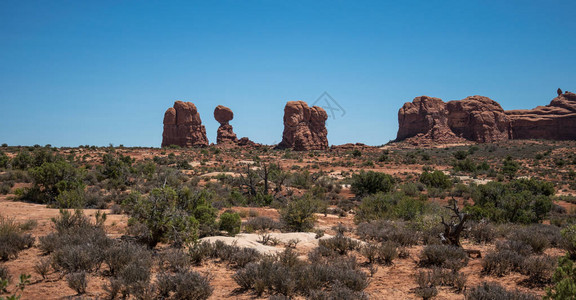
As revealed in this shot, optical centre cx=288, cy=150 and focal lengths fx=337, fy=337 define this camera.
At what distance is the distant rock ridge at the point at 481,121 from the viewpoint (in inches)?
2972

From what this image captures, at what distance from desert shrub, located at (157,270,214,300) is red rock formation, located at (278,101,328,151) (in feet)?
194

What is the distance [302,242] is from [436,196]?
1460cm

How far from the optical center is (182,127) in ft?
218

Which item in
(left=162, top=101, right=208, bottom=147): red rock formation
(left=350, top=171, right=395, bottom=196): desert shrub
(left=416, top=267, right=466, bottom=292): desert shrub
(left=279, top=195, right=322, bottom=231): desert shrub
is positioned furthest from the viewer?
(left=162, top=101, right=208, bottom=147): red rock formation

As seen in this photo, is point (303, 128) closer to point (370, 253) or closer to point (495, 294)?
point (370, 253)

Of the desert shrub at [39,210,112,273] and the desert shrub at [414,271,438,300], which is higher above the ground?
the desert shrub at [39,210,112,273]

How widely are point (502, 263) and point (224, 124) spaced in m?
66.5

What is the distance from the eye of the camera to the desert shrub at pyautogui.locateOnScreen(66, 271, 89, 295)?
5.15 m

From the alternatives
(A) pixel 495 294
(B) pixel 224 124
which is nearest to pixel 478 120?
(B) pixel 224 124

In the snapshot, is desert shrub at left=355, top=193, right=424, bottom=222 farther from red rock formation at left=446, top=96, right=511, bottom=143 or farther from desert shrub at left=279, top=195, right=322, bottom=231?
red rock formation at left=446, top=96, right=511, bottom=143

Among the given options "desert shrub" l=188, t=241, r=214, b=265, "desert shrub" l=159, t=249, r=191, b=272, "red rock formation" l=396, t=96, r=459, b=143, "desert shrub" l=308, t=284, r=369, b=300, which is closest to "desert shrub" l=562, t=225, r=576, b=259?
"desert shrub" l=308, t=284, r=369, b=300

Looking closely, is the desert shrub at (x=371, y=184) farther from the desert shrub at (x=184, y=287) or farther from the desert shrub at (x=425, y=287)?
the desert shrub at (x=184, y=287)

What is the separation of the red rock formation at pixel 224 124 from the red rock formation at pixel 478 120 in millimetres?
50541

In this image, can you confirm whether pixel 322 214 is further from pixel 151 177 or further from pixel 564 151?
pixel 564 151
